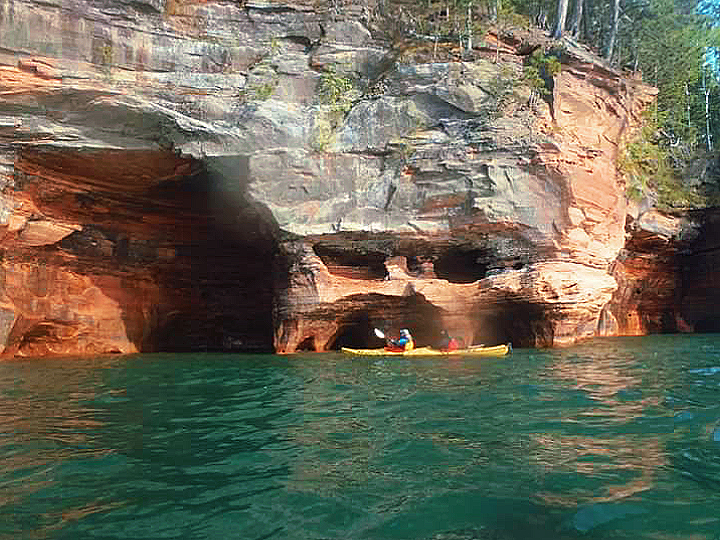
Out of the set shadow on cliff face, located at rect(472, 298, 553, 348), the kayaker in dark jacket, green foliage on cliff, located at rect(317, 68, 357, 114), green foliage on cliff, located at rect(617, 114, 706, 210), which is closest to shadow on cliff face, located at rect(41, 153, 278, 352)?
green foliage on cliff, located at rect(317, 68, 357, 114)

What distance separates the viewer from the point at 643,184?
1845cm

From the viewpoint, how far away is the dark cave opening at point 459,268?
630 inches

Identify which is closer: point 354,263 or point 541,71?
point 354,263

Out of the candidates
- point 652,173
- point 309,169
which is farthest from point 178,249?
point 652,173

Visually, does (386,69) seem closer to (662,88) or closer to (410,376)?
(410,376)

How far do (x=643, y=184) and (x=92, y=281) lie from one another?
18.7m

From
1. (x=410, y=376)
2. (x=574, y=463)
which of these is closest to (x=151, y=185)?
(x=410, y=376)

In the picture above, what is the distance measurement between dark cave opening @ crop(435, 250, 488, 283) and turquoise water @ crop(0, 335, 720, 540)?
26.1ft

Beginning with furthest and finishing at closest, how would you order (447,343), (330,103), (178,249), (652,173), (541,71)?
1. (652,173)
2. (178,249)
3. (541,71)
4. (330,103)
5. (447,343)

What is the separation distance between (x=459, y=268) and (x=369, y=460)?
12604 millimetres

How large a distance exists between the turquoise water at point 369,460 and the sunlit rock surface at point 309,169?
6.79 meters

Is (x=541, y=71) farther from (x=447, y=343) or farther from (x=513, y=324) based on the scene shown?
(x=447, y=343)

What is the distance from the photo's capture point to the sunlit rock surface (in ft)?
44.3

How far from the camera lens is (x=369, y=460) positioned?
4203 mm
